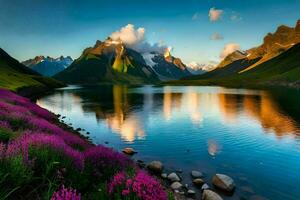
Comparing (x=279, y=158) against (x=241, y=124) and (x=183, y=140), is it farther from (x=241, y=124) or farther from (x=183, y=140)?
(x=241, y=124)

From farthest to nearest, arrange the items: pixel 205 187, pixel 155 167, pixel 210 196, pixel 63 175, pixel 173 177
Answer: pixel 155 167
pixel 173 177
pixel 205 187
pixel 210 196
pixel 63 175

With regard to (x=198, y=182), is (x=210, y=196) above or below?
above

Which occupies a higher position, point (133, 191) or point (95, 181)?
point (133, 191)

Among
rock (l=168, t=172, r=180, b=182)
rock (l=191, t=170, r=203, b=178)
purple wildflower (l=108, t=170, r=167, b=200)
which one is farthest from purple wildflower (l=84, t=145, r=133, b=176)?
rock (l=191, t=170, r=203, b=178)

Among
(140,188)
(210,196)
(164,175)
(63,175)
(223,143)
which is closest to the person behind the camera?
(140,188)

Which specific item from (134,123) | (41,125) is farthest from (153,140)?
(41,125)

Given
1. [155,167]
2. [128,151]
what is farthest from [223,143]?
[155,167]

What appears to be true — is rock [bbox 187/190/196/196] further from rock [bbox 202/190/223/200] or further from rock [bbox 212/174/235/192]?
rock [bbox 212/174/235/192]

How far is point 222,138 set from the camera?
3788cm

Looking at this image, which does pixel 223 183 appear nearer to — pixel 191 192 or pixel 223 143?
pixel 191 192

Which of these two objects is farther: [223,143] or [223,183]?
[223,143]

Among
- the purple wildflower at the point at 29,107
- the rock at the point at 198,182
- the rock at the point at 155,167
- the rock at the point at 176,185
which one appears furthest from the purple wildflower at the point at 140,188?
the purple wildflower at the point at 29,107

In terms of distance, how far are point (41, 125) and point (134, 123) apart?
31.8 m

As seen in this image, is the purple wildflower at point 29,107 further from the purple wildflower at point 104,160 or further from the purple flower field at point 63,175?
the purple wildflower at point 104,160
